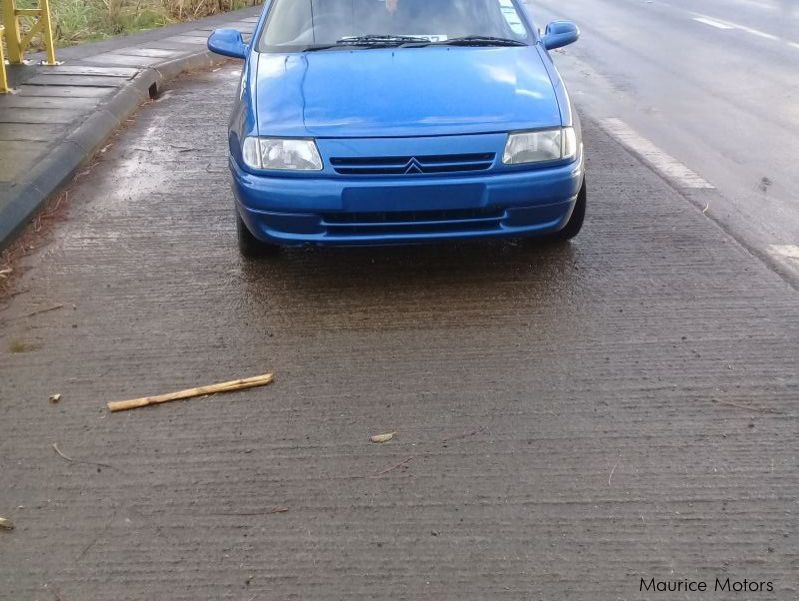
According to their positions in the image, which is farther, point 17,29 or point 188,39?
point 188,39

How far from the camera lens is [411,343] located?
409cm

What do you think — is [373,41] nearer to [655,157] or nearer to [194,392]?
[194,392]

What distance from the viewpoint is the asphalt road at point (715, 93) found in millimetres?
6016

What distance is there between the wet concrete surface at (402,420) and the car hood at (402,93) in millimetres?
870

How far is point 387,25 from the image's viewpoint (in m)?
5.32

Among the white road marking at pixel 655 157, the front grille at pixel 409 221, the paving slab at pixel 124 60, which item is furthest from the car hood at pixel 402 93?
the paving slab at pixel 124 60

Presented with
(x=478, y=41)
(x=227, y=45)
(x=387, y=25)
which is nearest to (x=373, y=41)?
(x=387, y=25)

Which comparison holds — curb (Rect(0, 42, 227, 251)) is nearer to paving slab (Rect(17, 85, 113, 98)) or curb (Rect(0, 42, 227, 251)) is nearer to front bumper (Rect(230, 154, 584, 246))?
paving slab (Rect(17, 85, 113, 98))

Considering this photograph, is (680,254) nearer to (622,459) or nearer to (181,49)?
(622,459)

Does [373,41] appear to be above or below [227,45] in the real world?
above

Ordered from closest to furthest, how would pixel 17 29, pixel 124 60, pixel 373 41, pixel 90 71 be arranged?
pixel 373 41
pixel 90 71
pixel 17 29
pixel 124 60

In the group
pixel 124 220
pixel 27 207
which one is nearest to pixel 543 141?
pixel 124 220

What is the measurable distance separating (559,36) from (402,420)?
10.9 feet

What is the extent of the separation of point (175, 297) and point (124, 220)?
4.46 feet
